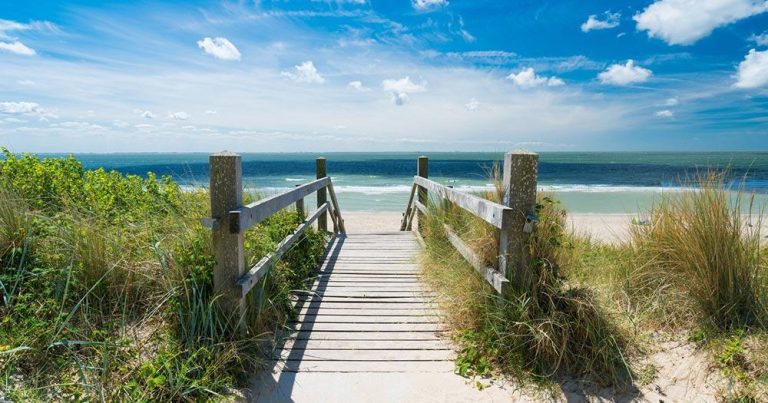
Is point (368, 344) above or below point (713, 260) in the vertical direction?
below

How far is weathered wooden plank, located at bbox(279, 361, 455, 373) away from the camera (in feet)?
9.40

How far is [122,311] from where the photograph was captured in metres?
3.08

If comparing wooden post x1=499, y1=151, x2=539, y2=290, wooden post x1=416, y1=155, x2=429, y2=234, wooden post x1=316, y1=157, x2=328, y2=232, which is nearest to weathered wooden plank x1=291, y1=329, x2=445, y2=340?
wooden post x1=499, y1=151, x2=539, y2=290

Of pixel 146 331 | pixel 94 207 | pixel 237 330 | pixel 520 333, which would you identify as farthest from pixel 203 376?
pixel 94 207

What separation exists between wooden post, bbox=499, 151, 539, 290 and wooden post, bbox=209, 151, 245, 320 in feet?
6.10

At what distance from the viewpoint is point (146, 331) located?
2855 millimetres

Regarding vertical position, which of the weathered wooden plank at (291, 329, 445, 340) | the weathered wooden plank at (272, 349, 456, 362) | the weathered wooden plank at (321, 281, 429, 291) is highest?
the weathered wooden plank at (321, 281, 429, 291)

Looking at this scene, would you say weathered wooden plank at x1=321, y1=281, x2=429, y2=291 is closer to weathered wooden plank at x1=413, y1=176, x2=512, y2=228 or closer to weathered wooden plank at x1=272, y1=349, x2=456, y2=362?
weathered wooden plank at x1=413, y1=176, x2=512, y2=228

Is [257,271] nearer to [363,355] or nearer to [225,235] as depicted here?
[225,235]

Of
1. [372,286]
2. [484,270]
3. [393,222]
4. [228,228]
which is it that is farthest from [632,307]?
[393,222]

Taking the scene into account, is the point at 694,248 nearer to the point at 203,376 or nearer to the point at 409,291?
the point at 409,291

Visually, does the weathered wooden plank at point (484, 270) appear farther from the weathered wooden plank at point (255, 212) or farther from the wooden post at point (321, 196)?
the wooden post at point (321, 196)

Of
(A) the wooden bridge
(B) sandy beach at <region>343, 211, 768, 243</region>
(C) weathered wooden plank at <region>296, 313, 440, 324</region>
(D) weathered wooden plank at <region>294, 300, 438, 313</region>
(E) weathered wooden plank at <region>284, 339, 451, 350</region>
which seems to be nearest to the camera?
(A) the wooden bridge

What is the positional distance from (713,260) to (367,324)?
272 cm
